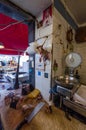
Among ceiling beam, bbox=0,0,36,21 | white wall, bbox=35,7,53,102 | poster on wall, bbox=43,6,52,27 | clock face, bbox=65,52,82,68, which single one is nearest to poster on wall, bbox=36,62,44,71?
white wall, bbox=35,7,53,102

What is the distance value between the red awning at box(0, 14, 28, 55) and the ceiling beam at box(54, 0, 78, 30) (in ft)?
3.19

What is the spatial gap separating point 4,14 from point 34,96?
1840 mm

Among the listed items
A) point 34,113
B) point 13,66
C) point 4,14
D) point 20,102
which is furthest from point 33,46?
point 13,66

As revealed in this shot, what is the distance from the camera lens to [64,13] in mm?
1912

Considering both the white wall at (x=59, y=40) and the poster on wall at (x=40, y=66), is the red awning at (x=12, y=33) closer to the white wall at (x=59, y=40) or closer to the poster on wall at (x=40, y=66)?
the poster on wall at (x=40, y=66)

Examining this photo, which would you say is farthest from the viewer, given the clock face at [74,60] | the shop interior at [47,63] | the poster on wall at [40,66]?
the poster on wall at [40,66]

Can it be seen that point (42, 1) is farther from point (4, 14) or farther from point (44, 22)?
point (4, 14)

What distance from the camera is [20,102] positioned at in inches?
64.4

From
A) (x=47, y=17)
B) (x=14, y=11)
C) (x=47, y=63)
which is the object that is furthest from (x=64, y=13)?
(x=47, y=63)

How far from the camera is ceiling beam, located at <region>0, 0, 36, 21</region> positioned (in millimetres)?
1625

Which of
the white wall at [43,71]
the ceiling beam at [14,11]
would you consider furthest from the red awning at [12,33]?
the white wall at [43,71]

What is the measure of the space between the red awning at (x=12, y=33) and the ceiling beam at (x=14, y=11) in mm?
137

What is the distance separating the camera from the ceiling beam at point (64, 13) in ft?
5.49

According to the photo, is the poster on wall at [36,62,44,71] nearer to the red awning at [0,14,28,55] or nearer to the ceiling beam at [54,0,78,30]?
the red awning at [0,14,28,55]
